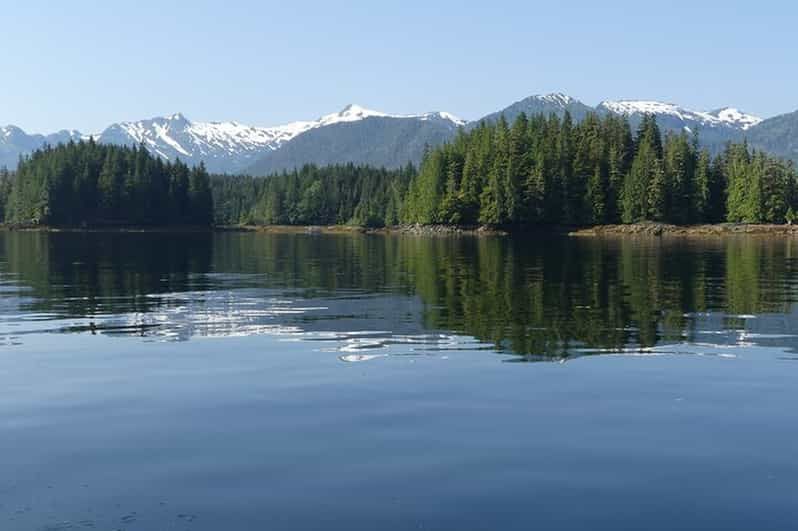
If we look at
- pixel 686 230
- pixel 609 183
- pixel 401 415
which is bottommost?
pixel 401 415

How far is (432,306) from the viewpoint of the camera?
125 ft

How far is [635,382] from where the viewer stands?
68.5 feet

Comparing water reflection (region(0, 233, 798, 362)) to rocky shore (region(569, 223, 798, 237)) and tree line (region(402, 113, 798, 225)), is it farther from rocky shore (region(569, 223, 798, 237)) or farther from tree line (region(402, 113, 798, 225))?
tree line (region(402, 113, 798, 225))

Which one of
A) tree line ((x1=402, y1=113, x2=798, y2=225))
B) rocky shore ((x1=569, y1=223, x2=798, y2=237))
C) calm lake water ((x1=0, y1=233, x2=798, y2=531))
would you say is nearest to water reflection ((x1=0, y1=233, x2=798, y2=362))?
calm lake water ((x1=0, y1=233, x2=798, y2=531))

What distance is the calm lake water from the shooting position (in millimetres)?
12125

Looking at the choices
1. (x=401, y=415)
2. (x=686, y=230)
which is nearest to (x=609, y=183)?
(x=686, y=230)

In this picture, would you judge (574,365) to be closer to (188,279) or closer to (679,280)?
(679,280)

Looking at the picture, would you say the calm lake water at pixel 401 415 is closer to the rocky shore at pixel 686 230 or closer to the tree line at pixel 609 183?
the rocky shore at pixel 686 230

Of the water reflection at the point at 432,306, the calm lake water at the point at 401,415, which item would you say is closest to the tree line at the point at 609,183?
the water reflection at the point at 432,306

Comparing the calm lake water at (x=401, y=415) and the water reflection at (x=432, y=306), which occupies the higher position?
the water reflection at (x=432, y=306)

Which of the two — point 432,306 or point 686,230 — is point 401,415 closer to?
point 432,306

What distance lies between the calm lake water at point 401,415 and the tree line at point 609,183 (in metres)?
143

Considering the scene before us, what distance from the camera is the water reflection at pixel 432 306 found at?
1104 inches

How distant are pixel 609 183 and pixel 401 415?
17528cm
